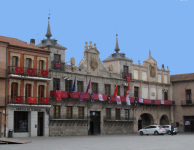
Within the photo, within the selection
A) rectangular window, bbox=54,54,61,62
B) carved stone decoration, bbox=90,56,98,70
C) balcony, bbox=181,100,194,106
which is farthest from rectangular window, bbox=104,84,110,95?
balcony, bbox=181,100,194,106

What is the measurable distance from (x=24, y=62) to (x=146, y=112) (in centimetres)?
2598

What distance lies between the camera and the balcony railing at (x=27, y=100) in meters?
41.3

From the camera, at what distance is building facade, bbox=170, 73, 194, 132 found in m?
63.8

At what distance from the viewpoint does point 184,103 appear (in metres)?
64.3

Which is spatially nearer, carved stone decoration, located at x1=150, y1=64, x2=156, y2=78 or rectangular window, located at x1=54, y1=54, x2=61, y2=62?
rectangular window, located at x1=54, y1=54, x2=61, y2=62

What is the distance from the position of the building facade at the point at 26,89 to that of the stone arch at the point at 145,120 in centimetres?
2253

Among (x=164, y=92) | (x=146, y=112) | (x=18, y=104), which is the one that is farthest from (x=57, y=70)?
(x=164, y=92)

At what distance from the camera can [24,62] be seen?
4334 centimetres

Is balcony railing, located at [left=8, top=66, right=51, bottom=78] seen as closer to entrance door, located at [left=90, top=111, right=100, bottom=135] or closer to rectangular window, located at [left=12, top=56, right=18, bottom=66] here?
rectangular window, located at [left=12, top=56, right=18, bottom=66]

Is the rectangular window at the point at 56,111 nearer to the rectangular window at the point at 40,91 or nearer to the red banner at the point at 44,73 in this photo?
the rectangular window at the point at 40,91

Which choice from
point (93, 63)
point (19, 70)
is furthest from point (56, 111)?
point (93, 63)

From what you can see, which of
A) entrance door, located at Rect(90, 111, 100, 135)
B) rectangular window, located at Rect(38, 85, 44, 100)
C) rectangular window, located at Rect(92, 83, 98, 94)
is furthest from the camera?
rectangular window, located at Rect(92, 83, 98, 94)

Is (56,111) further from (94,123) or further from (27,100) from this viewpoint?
(94,123)

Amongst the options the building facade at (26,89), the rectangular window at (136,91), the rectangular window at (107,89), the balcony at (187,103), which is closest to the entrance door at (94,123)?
the rectangular window at (107,89)
